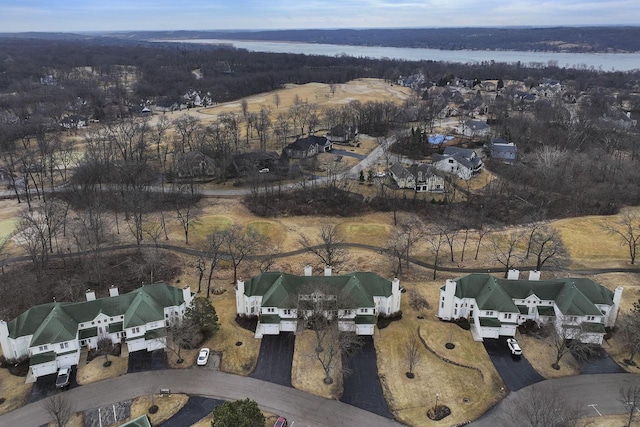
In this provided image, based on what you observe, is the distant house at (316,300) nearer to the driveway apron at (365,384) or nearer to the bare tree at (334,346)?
the bare tree at (334,346)

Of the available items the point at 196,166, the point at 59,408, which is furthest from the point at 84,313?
the point at 196,166

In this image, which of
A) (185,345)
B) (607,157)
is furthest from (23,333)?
(607,157)

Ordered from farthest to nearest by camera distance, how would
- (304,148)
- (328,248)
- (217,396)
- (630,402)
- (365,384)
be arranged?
(304,148), (328,248), (365,384), (217,396), (630,402)

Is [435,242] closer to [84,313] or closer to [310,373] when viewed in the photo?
[310,373]

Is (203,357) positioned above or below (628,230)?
below

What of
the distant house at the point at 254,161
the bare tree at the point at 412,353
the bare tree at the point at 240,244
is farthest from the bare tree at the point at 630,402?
the distant house at the point at 254,161
